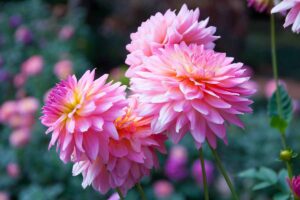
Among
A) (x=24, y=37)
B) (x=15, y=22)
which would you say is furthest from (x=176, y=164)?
(x=15, y=22)

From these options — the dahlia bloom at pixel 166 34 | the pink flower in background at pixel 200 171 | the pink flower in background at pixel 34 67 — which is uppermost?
the dahlia bloom at pixel 166 34

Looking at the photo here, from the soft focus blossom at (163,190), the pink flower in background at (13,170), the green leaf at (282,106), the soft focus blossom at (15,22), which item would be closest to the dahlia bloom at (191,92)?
the green leaf at (282,106)

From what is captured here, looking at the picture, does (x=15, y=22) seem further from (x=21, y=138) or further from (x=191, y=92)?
(x=191, y=92)

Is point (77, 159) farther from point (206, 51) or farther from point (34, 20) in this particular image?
point (34, 20)

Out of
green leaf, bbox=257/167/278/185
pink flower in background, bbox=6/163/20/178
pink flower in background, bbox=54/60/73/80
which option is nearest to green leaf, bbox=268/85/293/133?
green leaf, bbox=257/167/278/185

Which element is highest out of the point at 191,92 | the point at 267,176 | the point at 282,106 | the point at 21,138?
the point at 191,92

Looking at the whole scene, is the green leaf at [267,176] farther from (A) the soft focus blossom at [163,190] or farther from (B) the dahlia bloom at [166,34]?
(A) the soft focus blossom at [163,190]

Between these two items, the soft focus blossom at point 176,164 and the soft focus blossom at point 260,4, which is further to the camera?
the soft focus blossom at point 176,164
